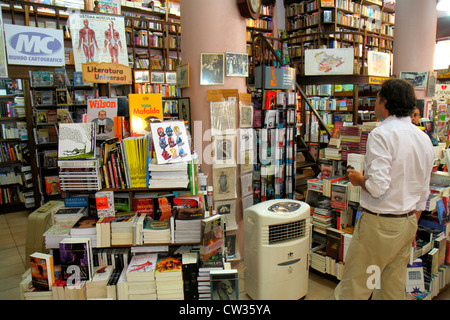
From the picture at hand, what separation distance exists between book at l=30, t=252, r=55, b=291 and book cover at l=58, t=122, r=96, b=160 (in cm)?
65

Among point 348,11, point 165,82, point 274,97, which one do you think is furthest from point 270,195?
point 348,11

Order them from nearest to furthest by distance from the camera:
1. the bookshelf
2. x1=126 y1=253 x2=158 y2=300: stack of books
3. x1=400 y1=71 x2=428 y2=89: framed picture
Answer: x1=126 y1=253 x2=158 y2=300: stack of books → x1=400 y1=71 x2=428 y2=89: framed picture → the bookshelf

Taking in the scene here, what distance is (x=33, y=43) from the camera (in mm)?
4789

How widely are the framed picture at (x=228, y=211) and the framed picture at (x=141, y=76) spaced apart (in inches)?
159

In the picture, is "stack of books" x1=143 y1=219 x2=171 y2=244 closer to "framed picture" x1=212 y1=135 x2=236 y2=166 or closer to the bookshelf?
"framed picture" x1=212 y1=135 x2=236 y2=166

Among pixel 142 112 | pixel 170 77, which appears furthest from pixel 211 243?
pixel 170 77

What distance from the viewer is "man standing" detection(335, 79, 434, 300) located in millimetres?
1781

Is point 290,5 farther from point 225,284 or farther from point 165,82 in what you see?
point 225,284

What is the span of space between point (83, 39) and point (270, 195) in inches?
111

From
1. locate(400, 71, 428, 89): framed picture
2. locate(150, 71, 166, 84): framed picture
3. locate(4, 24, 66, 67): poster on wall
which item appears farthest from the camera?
locate(150, 71, 166, 84): framed picture

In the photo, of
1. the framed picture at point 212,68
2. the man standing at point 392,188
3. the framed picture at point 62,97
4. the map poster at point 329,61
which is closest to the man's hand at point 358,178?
the man standing at point 392,188

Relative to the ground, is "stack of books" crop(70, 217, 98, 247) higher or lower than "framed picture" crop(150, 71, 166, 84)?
lower

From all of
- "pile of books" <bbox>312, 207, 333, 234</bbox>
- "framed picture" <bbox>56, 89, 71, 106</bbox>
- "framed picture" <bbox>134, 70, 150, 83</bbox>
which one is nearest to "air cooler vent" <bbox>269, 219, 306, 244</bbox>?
"pile of books" <bbox>312, 207, 333, 234</bbox>

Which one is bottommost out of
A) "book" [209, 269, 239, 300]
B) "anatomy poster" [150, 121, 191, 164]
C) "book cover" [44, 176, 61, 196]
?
"book cover" [44, 176, 61, 196]
